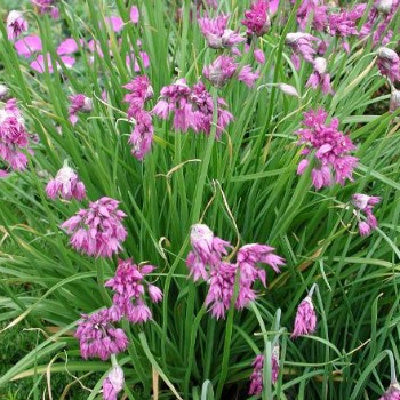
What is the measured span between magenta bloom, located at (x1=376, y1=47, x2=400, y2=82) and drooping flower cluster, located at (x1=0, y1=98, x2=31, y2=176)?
1.12 meters

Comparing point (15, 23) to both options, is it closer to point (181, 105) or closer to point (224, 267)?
point (181, 105)

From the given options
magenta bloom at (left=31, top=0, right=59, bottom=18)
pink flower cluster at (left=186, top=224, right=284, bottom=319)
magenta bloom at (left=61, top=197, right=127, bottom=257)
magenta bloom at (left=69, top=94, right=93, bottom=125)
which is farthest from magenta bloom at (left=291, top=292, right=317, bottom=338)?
magenta bloom at (left=31, top=0, right=59, bottom=18)

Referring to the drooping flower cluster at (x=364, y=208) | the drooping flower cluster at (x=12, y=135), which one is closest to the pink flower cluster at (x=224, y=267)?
the drooping flower cluster at (x=364, y=208)

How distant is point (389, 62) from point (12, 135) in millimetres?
1175

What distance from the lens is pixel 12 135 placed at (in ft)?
5.48

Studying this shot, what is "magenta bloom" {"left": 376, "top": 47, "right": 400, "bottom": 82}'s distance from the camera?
199cm

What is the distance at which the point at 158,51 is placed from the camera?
2596 millimetres

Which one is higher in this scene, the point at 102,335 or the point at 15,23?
the point at 15,23

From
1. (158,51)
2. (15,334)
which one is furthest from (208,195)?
(15,334)

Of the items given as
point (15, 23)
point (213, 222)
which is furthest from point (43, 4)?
point (213, 222)

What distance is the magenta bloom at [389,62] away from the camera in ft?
6.54

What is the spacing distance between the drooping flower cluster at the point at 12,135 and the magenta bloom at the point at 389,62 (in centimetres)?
112

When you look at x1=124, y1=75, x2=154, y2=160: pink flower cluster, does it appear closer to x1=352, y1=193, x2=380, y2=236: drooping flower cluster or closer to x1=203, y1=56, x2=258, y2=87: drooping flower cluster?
x1=203, y1=56, x2=258, y2=87: drooping flower cluster

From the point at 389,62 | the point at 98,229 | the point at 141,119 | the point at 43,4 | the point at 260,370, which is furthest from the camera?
the point at 43,4
